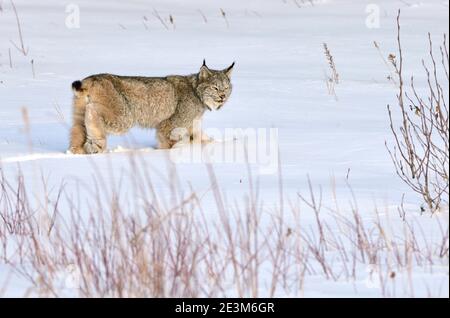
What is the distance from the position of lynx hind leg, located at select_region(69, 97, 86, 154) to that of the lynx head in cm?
129

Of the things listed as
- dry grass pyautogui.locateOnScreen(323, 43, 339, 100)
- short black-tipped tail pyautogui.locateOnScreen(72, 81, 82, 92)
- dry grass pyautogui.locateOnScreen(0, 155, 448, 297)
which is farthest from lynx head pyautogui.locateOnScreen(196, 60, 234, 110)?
dry grass pyautogui.locateOnScreen(0, 155, 448, 297)

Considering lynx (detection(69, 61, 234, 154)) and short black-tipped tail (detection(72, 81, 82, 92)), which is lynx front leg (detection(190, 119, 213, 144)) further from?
short black-tipped tail (detection(72, 81, 82, 92))

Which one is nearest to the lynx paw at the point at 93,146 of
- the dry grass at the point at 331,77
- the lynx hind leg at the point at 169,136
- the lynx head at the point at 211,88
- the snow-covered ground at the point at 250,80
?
the snow-covered ground at the point at 250,80

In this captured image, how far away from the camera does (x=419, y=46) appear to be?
15164mm

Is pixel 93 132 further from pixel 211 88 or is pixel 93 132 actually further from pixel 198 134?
pixel 211 88

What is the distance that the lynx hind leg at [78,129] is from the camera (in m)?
9.07

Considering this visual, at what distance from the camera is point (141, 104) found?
372 inches

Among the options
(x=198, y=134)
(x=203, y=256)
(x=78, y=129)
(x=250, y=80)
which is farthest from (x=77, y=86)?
(x=250, y=80)

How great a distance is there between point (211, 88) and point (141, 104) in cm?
78

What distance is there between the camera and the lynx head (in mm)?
9898

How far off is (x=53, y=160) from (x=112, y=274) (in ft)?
12.8

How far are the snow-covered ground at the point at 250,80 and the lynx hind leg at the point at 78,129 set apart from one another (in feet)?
0.57

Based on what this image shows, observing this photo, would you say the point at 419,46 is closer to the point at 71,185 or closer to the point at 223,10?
the point at 223,10

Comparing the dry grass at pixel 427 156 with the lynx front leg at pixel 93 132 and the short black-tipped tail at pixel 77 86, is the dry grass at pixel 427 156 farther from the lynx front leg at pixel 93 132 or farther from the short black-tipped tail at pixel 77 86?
the short black-tipped tail at pixel 77 86
